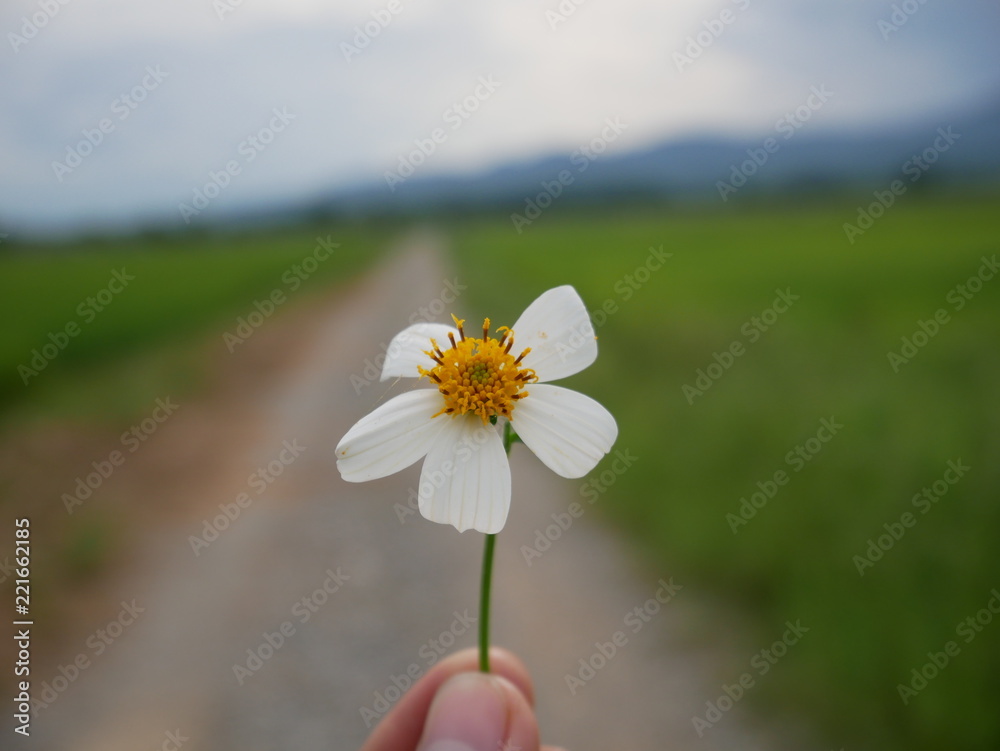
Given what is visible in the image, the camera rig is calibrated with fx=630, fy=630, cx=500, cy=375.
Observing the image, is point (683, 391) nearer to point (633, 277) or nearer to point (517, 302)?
point (517, 302)

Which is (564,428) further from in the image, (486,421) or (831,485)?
(831,485)

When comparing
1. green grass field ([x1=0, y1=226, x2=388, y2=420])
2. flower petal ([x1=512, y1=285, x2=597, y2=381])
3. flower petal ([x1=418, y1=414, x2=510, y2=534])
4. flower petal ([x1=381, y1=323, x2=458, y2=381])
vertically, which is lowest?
flower petal ([x1=418, y1=414, x2=510, y2=534])

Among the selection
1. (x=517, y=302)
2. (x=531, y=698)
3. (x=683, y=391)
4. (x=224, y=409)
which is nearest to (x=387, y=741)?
(x=531, y=698)

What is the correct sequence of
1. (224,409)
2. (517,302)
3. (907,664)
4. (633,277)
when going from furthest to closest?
(633,277) → (517,302) → (224,409) → (907,664)

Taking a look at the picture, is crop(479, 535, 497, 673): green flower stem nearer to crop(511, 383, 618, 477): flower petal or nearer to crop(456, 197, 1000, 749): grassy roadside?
crop(511, 383, 618, 477): flower petal

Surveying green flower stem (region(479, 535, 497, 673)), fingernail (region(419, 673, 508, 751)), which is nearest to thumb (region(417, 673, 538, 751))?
fingernail (region(419, 673, 508, 751))

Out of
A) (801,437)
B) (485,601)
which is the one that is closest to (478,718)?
(485,601)
